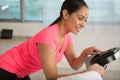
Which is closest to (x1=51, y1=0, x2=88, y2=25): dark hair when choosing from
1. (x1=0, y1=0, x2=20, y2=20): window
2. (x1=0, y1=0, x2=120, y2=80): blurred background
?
(x1=0, y1=0, x2=120, y2=80): blurred background

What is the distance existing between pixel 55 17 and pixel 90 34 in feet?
1.60

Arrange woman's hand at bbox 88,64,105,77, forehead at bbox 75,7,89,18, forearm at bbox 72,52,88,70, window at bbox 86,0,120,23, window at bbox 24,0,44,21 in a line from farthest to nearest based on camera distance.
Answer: window at bbox 24,0,44,21
window at bbox 86,0,120,23
forearm at bbox 72,52,88,70
forehead at bbox 75,7,89,18
woman's hand at bbox 88,64,105,77

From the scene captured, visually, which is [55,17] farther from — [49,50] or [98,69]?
[98,69]

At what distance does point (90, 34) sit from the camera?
2781 millimetres

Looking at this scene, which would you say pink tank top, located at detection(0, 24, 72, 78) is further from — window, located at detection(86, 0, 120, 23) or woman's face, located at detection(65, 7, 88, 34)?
window, located at detection(86, 0, 120, 23)

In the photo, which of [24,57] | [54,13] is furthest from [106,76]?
[24,57]

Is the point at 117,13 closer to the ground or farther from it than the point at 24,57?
farther from it

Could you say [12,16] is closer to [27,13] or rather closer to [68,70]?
[27,13]

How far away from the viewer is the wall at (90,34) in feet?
8.97

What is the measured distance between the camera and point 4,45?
9.62 ft

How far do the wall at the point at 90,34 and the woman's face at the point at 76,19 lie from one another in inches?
54.9

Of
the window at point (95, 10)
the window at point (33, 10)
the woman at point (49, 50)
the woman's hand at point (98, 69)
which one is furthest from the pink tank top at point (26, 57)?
the window at point (33, 10)

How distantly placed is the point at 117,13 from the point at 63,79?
1755 mm

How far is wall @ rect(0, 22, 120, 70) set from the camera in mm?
2734
